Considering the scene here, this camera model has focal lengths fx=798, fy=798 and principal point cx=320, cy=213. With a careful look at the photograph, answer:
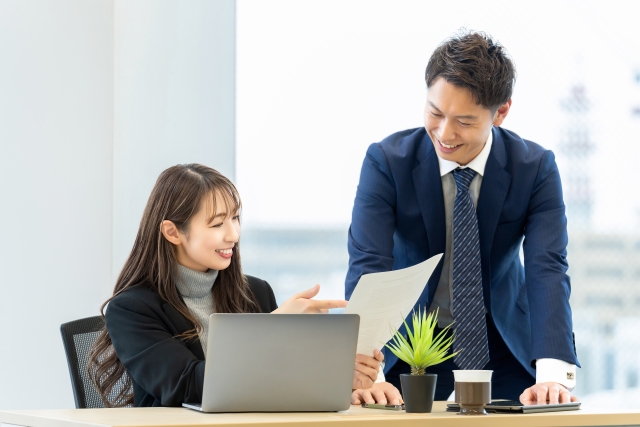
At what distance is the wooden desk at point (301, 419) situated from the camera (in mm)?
1198

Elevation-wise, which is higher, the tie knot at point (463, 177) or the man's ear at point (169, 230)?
the tie knot at point (463, 177)

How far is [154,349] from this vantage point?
1705mm

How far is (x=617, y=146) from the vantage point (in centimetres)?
330

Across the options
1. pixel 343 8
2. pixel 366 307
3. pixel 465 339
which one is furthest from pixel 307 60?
pixel 366 307

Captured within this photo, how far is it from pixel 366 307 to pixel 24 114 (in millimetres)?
1928

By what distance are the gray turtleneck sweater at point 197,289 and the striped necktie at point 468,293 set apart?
613 mm

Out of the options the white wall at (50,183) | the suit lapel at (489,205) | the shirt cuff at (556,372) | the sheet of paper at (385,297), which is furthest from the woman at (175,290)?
the white wall at (50,183)

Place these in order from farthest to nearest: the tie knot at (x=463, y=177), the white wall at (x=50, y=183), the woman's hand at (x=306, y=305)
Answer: the white wall at (x=50, y=183) < the tie knot at (x=463, y=177) < the woman's hand at (x=306, y=305)

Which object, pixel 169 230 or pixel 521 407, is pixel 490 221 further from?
pixel 169 230

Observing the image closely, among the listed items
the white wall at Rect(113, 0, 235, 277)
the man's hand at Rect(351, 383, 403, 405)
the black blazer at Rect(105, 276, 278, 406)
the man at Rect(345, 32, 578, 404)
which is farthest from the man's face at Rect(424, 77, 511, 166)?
the white wall at Rect(113, 0, 235, 277)

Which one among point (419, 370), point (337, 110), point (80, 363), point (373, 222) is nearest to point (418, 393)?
point (419, 370)

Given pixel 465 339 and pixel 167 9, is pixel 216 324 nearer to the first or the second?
pixel 465 339

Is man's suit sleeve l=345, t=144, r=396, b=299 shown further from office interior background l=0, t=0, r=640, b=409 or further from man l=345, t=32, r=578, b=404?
office interior background l=0, t=0, r=640, b=409

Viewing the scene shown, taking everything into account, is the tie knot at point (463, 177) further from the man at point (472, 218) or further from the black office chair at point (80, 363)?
the black office chair at point (80, 363)
